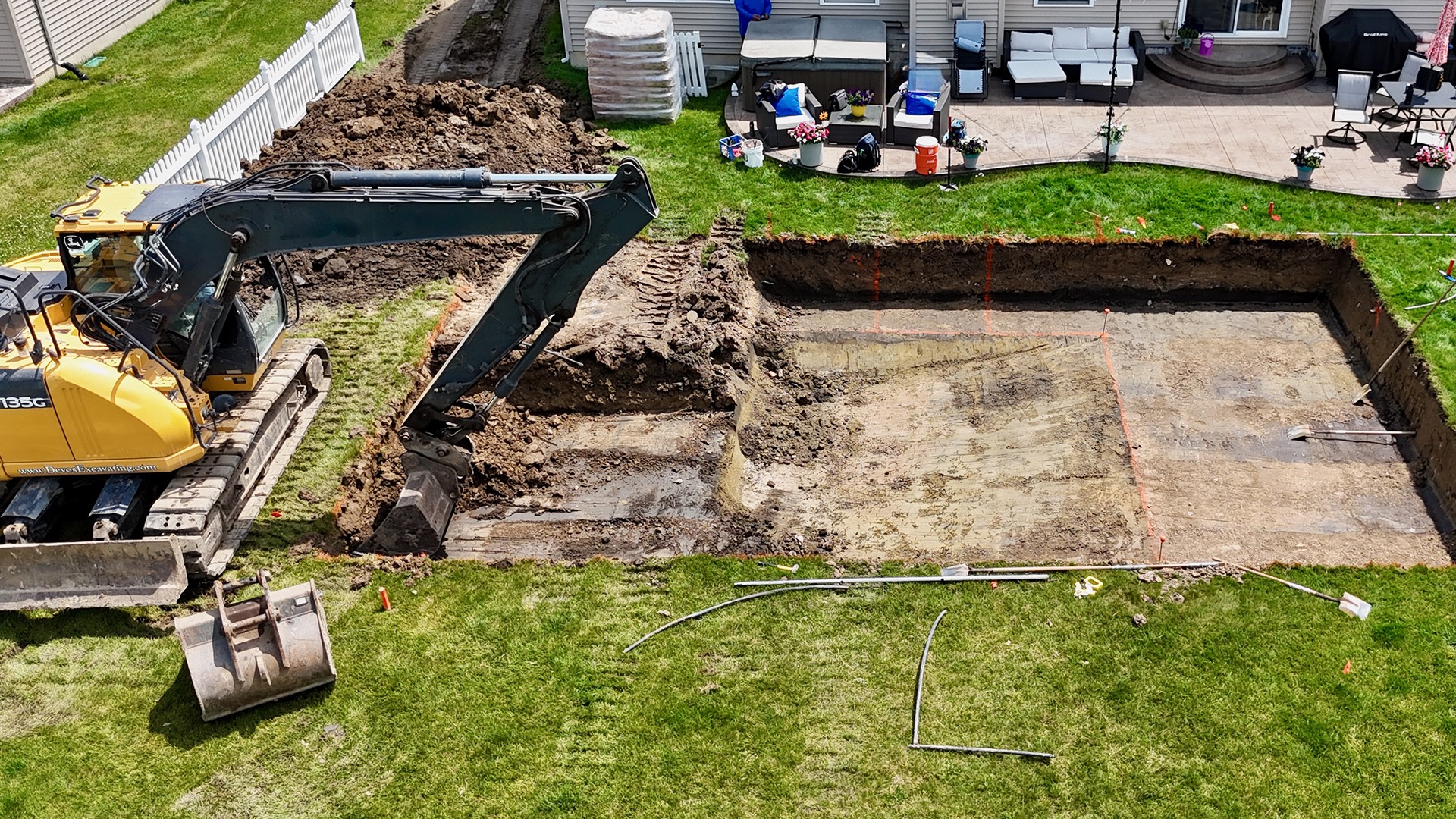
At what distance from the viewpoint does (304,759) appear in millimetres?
9984

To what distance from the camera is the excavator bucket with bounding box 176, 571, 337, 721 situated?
32.8 ft

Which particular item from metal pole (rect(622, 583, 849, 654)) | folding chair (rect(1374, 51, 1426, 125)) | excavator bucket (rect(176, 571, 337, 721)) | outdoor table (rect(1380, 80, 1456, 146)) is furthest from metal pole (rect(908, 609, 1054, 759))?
folding chair (rect(1374, 51, 1426, 125))

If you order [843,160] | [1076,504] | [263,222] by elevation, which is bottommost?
[1076,504]

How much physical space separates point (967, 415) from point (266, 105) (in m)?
13.1

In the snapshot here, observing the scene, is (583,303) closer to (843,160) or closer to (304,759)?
(843,160)

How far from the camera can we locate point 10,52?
22.3 metres

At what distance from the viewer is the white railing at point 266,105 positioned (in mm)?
17875

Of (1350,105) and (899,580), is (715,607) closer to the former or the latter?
(899,580)

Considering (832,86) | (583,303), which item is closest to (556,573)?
(583,303)

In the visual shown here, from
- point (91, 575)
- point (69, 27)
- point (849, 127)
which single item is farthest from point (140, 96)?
point (91, 575)

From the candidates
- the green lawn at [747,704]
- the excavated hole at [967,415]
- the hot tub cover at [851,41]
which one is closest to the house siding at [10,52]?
the excavated hole at [967,415]

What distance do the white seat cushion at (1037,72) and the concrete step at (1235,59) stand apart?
2.49m

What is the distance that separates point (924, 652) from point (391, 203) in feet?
20.8

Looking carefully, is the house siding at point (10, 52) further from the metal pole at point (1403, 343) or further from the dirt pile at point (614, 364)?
the metal pole at point (1403, 343)
